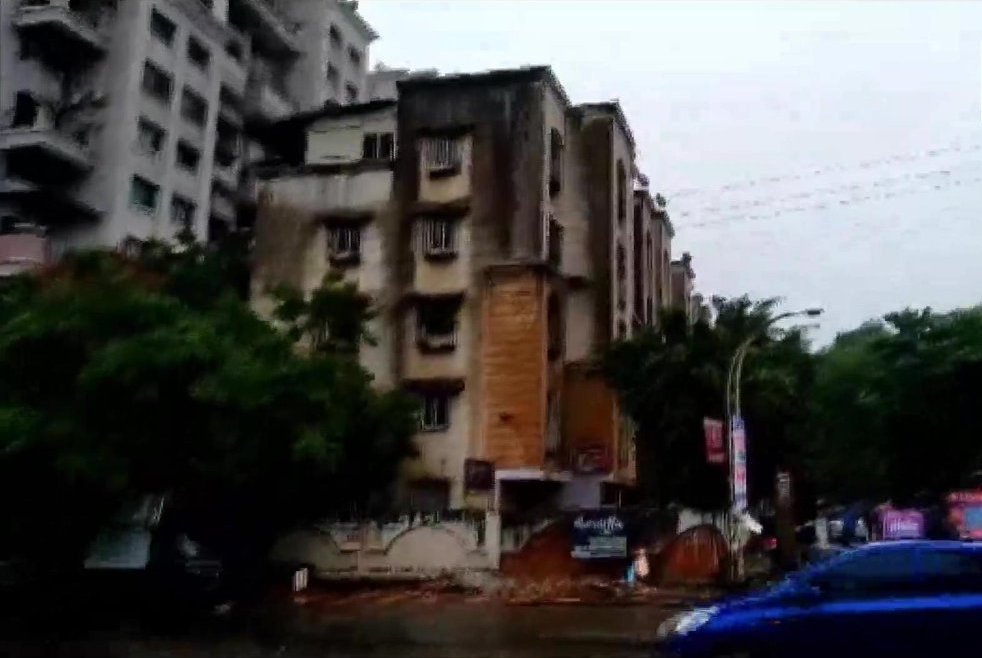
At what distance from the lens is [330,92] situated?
59.5 metres

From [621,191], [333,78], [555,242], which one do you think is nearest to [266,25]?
[333,78]

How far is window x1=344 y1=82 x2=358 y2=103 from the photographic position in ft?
203

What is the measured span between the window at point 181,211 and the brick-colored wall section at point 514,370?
20.6 m

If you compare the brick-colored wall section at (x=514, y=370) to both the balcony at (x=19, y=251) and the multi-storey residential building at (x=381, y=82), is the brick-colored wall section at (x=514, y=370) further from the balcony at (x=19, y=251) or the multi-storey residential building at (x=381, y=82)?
the multi-storey residential building at (x=381, y=82)

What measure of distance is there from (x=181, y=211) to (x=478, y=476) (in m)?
23.7

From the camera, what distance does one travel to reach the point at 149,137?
4578 cm

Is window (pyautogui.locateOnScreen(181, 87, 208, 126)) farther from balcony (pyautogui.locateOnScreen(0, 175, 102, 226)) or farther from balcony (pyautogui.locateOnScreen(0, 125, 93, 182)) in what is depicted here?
balcony (pyautogui.locateOnScreen(0, 175, 102, 226))

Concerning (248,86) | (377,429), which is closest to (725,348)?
(377,429)

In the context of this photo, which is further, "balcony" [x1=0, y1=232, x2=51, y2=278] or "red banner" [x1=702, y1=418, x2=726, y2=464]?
"balcony" [x1=0, y1=232, x2=51, y2=278]

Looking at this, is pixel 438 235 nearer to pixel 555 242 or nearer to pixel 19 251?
pixel 555 242

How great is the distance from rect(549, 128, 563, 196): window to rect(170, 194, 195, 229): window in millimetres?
20421

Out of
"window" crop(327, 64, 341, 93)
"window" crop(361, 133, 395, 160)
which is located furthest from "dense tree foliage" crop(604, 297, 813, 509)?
"window" crop(327, 64, 341, 93)

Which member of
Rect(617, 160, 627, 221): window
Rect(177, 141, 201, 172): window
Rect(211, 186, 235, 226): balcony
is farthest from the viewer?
Rect(211, 186, 235, 226): balcony

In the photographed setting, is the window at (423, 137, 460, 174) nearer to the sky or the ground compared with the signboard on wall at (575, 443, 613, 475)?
nearer to the sky
